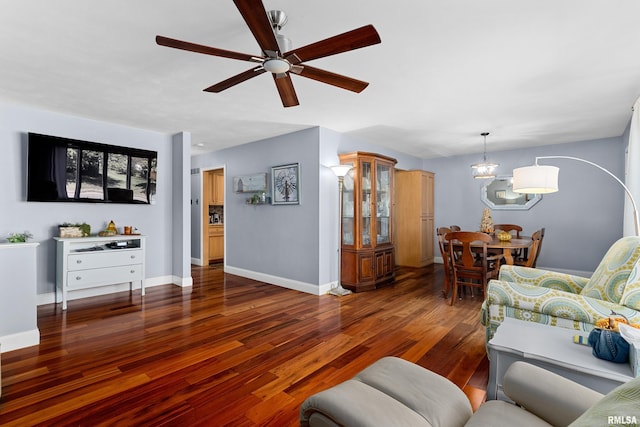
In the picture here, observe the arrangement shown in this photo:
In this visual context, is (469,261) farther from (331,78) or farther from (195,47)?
(195,47)

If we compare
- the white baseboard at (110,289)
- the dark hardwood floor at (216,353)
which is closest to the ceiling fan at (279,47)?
the dark hardwood floor at (216,353)

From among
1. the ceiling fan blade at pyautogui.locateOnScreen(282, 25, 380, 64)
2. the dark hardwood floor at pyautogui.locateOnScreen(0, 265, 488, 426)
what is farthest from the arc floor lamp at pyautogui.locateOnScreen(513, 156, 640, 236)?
the ceiling fan blade at pyautogui.locateOnScreen(282, 25, 380, 64)

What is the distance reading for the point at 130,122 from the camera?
4363 millimetres

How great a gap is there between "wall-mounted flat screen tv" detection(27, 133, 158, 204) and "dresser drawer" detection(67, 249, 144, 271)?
76 cm

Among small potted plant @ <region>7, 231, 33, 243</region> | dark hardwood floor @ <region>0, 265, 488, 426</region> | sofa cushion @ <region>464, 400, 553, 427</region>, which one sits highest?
small potted plant @ <region>7, 231, 33, 243</region>

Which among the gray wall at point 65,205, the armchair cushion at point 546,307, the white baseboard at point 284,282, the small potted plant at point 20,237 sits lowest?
the white baseboard at point 284,282

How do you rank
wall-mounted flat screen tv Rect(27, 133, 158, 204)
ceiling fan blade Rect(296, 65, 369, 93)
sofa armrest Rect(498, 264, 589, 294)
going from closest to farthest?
1. ceiling fan blade Rect(296, 65, 369, 93)
2. sofa armrest Rect(498, 264, 589, 294)
3. wall-mounted flat screen tv Rect(27, 133, 158, 204)

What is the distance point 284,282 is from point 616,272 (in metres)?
3.89

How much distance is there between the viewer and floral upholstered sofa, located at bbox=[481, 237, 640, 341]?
A: 1871mm

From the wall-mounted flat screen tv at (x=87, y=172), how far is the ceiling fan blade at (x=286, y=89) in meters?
3.14

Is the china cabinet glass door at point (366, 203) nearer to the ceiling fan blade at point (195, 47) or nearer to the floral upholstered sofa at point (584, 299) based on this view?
the floral upholstered sofa at point (584, 299)

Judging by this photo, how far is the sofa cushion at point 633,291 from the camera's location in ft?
5.93

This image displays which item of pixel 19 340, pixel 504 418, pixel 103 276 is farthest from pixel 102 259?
pixel 504 418

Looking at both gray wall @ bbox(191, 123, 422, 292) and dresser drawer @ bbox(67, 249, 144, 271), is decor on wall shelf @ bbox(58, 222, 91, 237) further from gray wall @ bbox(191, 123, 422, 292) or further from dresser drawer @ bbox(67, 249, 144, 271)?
gray wall @ bbox(191, 123, 422, 292)
